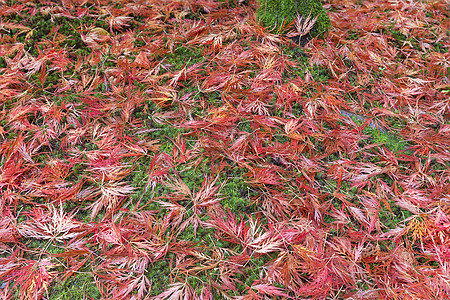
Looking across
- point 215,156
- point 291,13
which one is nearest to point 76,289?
point 215,156

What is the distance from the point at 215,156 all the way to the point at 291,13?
50.4 inches

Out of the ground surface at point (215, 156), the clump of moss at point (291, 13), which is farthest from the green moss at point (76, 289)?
the clump of moss at point (291, 13)

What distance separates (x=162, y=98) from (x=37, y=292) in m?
1.26

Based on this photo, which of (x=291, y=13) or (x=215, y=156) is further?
(x=291, y=13)

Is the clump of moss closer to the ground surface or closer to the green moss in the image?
the ground surface

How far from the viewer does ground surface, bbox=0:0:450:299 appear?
1559mm

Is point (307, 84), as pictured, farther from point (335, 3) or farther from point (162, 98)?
point (335, 3)

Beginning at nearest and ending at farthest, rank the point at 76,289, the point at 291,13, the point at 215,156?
1. the point at 76,289
2. the point at 215,156
3. the point at 291,13

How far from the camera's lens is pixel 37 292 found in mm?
1502

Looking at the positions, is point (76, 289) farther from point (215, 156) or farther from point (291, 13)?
point (291, 13)

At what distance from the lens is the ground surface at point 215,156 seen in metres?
1.56

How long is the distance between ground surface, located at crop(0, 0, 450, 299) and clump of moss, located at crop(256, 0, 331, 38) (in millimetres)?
103

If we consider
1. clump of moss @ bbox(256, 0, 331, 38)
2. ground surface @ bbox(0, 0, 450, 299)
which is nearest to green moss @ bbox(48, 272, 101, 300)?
ground surface @ bbox(0, 0, 450, 299)

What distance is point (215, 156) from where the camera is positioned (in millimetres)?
1878
